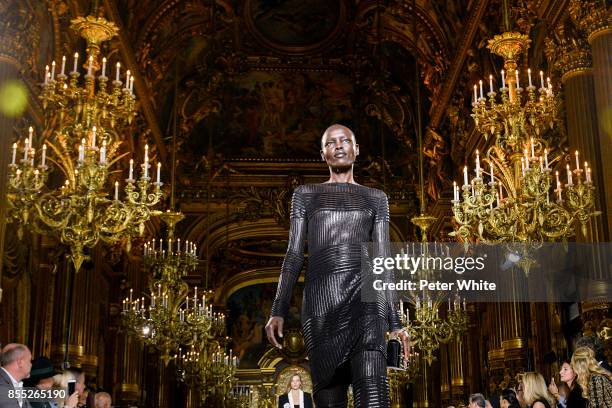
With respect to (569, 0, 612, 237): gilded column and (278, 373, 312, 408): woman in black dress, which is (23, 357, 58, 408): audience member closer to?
(278, 373, 312, 408): woman in black dress

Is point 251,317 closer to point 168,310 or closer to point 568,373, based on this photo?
point 168,310

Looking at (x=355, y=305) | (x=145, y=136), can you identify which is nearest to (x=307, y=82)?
(x=145, y=136)

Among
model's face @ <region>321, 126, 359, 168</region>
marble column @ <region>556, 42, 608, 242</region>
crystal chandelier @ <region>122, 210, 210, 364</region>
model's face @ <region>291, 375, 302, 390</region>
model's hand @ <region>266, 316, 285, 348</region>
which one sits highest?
marble column @ <region>556, 42, 608, 242</region>

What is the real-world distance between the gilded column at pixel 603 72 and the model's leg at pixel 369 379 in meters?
6.01

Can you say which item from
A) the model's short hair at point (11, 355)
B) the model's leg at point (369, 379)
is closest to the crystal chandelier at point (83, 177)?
the model's short hair at point (11, 355)

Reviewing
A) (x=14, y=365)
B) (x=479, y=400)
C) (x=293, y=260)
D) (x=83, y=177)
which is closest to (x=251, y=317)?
(x=479, y=400)

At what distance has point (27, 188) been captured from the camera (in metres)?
7.88

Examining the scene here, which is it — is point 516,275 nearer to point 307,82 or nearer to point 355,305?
point 355,305

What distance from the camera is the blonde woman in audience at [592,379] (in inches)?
207

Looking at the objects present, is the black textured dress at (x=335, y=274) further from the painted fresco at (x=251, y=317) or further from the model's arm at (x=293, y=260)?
the painted fresco at (x=251, y=317)

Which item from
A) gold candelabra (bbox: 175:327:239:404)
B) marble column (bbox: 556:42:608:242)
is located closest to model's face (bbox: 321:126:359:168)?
marble column (bbox: 556:42:608:242)

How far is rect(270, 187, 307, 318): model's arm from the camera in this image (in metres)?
3.71

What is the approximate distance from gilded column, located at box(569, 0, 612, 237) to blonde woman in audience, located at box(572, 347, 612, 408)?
3.59 m

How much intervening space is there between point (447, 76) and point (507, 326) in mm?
5597
